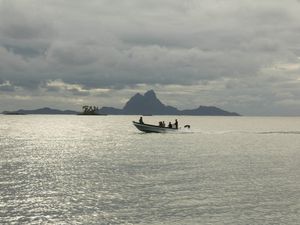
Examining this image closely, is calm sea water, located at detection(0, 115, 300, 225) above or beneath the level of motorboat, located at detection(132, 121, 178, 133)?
beneath

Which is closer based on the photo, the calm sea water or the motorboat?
the calm sea water

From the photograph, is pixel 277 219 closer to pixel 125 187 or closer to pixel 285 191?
pixel 285 191

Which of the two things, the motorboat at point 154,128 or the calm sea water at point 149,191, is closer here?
the calm sea water at point 149,191

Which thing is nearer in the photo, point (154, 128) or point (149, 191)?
point (149, 191)

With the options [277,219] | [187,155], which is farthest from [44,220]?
[187,155]

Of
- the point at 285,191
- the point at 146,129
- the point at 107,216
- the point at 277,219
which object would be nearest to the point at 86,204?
the point at 107,216

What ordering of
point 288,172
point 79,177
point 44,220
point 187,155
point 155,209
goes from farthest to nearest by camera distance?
1. point 187,155
2. point 288,172
3. point 79,177
4. point 155,209
5. point 44,220

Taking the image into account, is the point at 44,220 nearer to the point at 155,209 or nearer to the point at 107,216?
the point at 107,216

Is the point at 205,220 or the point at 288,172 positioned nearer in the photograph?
the point at 205,220

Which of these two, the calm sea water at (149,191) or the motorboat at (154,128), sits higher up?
the motorboat at (154,128)

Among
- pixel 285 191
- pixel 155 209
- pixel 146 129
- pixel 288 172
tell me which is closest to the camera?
pixel 155 209

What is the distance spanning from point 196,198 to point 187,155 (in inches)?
1274

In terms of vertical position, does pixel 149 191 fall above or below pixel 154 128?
below

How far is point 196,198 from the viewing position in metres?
30.6
